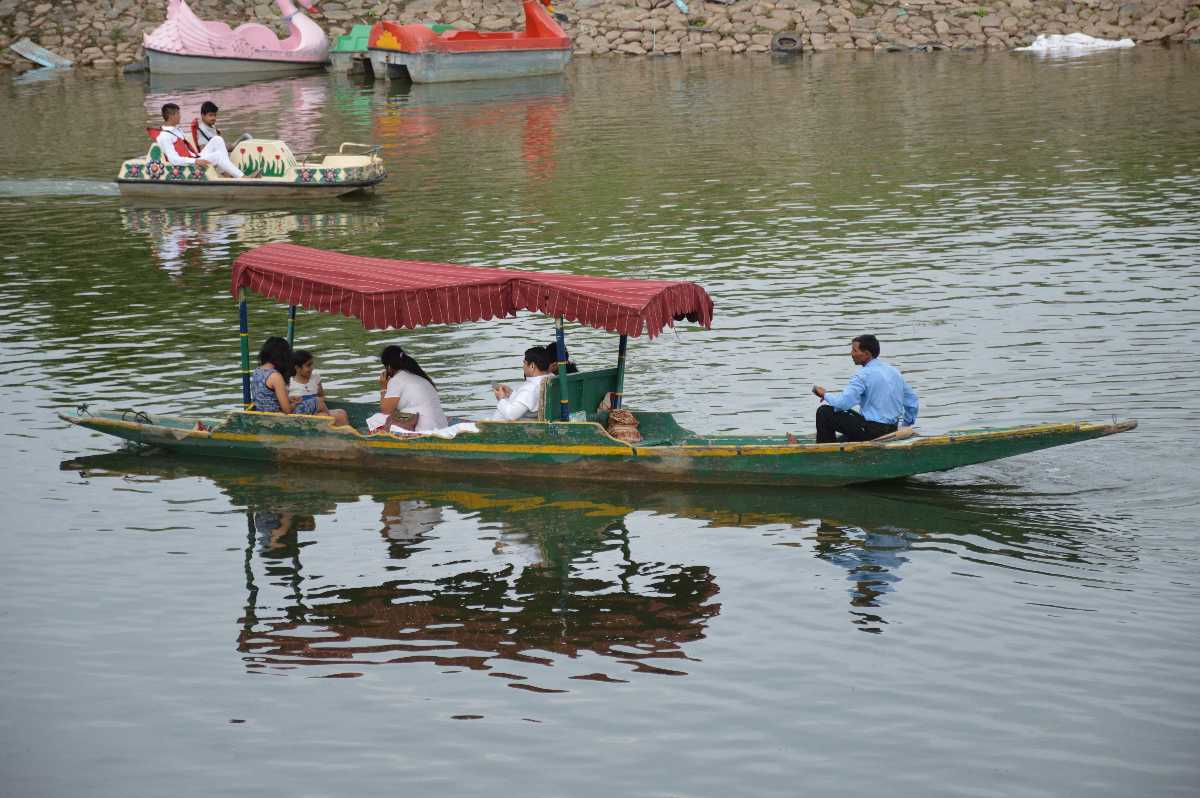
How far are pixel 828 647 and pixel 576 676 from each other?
1719 mm

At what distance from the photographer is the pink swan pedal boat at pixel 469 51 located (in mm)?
43594

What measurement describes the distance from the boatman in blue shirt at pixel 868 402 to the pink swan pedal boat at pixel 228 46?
3790cm

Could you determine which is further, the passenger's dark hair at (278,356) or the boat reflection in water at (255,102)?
the boat reflection in water at (255,102)

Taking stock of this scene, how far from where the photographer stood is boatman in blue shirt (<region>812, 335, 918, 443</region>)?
13094 millimetres

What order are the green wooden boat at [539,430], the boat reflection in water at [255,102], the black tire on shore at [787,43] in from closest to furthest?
the green wooden boat at [539,430] → the boat reflection in water at [255,102] → the black tire on shore at [787,43]

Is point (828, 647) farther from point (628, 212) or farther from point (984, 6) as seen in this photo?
point (984, 6)

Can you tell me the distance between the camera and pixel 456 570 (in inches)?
482

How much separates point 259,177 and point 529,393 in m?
14.5

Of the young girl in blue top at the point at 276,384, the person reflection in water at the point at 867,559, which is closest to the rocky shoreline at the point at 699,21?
the young girl in blue top at the point at 276,384

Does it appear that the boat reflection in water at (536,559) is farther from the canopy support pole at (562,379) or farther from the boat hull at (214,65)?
the boat hull at (214,65)

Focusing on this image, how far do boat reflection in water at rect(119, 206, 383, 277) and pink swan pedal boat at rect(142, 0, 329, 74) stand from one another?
2081 cm

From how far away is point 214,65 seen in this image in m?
47.5

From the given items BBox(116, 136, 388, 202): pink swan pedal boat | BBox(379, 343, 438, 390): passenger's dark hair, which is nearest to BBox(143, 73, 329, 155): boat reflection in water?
BBox(116, 136, 388, 202): pink swan pedal boat

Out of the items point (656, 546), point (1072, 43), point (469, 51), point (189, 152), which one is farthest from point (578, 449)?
point (1072, 43)
